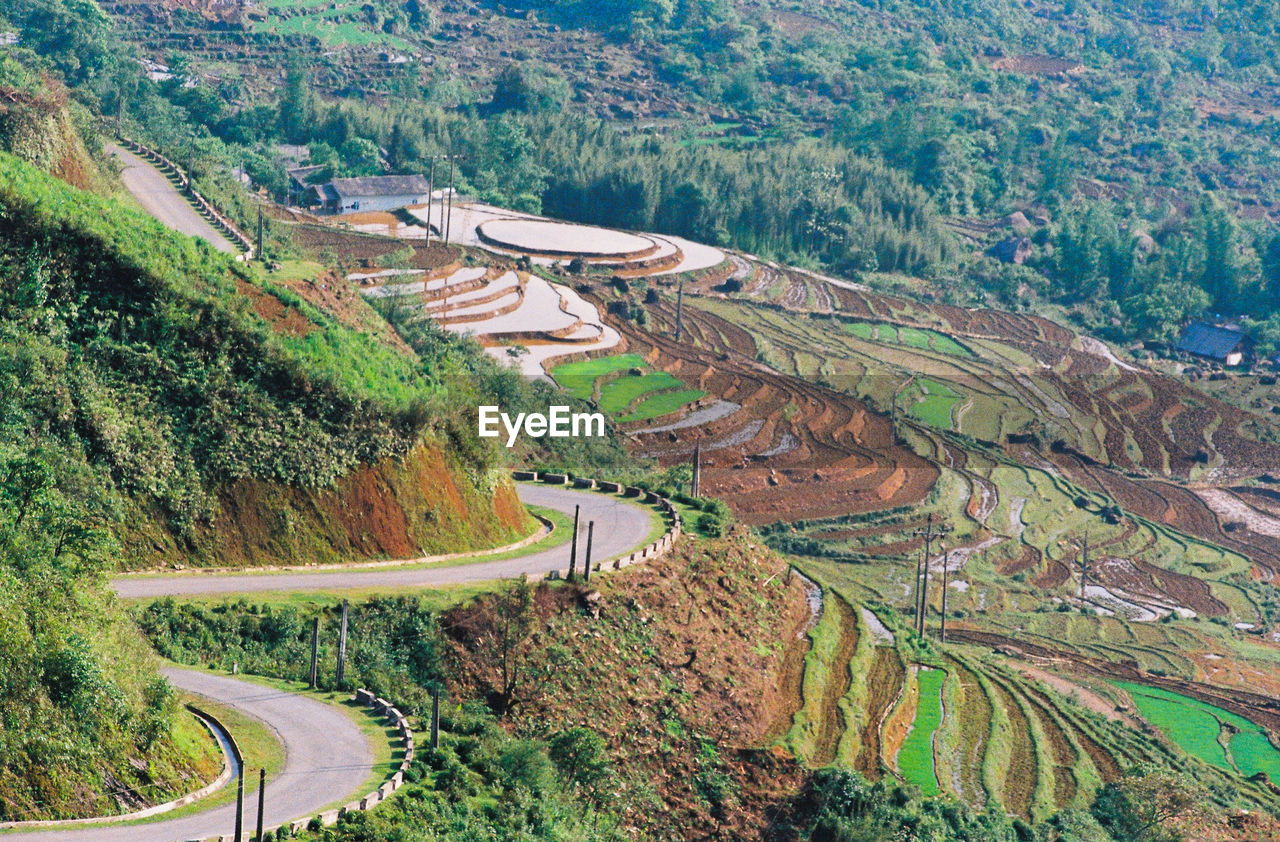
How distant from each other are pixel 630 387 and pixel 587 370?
2.82 m

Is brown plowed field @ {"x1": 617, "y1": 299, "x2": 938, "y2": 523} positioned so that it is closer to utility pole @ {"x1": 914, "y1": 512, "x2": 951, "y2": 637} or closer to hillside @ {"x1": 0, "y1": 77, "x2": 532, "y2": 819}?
utility pole @ {"x1": 914, "y1": 512, "x2": 951, "y2": 637}

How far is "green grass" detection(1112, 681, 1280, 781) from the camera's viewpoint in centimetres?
5172

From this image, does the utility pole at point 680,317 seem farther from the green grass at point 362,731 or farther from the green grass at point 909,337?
the green grass at point 362,731

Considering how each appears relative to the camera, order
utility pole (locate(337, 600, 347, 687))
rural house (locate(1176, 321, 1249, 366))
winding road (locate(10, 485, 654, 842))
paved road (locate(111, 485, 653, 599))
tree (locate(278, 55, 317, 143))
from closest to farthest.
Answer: winding road (locate(10, 485, 654, 842))
utility pole (locate(337, 600, 347, 687))
paved road (locate(111, 485, 653, 599))
rural house (locate(1176, 321, 1249, 366))
tree (locate(278, 55, 317, 143))

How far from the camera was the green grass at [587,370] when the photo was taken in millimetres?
79281

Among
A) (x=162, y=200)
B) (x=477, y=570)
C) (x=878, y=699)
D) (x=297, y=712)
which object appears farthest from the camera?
(x=162, y=200)

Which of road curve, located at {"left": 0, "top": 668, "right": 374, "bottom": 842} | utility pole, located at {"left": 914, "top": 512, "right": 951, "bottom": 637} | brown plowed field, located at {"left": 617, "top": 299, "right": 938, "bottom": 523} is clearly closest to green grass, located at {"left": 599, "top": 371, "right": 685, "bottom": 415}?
brown plowed field, located at {"left": 617, "top": 299, "right": 938, "bottom": 523}

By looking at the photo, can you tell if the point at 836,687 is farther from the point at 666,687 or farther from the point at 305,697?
the point at 305,697

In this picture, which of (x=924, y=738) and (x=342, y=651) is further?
(x=924, y=738)

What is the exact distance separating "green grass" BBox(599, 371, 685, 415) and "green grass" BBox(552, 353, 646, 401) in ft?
2.58

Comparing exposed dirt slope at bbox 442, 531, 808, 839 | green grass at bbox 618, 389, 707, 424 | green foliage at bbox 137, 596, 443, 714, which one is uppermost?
green foliage at bbox 137, 596, 443, 714

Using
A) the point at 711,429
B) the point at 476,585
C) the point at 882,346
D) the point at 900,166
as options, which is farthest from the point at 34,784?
the point at 900,166

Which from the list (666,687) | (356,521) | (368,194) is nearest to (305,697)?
(356,521)

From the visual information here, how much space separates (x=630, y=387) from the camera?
8150 centimetres
